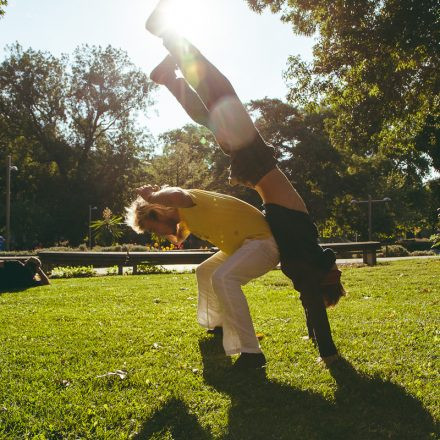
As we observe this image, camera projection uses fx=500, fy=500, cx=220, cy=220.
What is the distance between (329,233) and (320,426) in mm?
47647

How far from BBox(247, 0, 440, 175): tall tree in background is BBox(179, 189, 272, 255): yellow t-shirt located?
859 centimetres

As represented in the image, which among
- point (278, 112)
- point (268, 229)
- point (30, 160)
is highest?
point (278, 112)

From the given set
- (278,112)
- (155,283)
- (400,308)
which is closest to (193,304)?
(400,308)

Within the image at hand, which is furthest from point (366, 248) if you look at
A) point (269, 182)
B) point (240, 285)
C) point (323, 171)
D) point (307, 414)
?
point (323, 171)

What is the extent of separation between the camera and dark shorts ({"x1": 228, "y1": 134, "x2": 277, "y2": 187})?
410 cm

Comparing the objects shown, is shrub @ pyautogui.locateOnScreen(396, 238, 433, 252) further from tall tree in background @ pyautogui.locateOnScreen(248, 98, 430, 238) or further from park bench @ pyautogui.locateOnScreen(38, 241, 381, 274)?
park bench @ pyautogui.locateOnScreen(38, 241, 381, 274)

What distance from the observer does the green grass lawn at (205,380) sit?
2.75 meters

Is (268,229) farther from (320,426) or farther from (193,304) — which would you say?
(193,304)

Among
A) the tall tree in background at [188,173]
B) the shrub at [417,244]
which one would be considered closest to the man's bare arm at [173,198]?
the tall tree in background at [188,173]

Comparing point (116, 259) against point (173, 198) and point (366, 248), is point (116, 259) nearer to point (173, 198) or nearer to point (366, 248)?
point (366, 248)

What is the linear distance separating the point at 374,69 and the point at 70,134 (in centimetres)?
3835

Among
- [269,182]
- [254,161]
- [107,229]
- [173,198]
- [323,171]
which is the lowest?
[173,198]

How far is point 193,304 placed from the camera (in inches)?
294

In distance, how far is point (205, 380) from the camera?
3.60m
